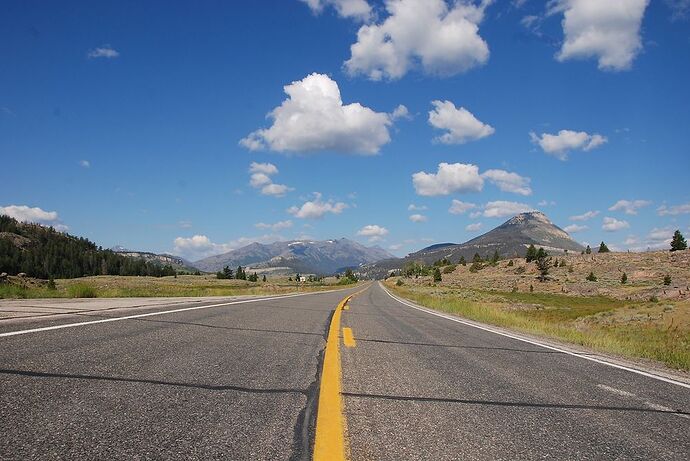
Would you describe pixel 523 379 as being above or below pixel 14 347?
below

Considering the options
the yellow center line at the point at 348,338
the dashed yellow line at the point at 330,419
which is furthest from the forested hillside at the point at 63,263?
the dashed yellow line at the point at 330,419

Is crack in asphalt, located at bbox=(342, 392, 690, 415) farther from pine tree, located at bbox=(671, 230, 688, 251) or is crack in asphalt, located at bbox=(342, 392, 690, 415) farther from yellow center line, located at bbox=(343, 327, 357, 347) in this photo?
pine tree, located at bbox=(671, 230, 688, 251)

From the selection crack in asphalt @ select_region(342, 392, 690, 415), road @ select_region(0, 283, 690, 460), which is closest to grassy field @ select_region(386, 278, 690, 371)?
road @ select_region(0, 283, 690, 460)

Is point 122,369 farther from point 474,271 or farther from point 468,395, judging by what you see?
point 474,271

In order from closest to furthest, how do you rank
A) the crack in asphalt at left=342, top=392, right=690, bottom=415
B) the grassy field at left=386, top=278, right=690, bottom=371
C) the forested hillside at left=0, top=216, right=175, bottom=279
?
the crack in asphalt at left=342, top=392, right=690, bottom=415, the grassy field at left=386, top=278, right=690, bottom=371, the forested hillside at left=0, top=216, right=175, bottom=279

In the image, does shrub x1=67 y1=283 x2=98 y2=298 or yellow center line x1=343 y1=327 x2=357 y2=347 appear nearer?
yellow center line x1=343 y1=327 x2=357 y2=347

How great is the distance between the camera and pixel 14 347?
197 inches

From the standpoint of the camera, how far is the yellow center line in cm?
776

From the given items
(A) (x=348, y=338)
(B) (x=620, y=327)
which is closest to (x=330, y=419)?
(A) (x=348, y=338)

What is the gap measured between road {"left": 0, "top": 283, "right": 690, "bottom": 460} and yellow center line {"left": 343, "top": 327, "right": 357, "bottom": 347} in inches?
28.1

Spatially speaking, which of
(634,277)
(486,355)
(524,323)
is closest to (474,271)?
(634,277)

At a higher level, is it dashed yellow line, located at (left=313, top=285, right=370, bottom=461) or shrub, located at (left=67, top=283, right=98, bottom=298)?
shrub, located at (left=67, top=283, right=98, bottom=298)

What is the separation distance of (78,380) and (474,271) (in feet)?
363

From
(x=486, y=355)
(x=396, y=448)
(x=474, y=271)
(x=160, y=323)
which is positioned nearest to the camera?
(x=396, y=448)
